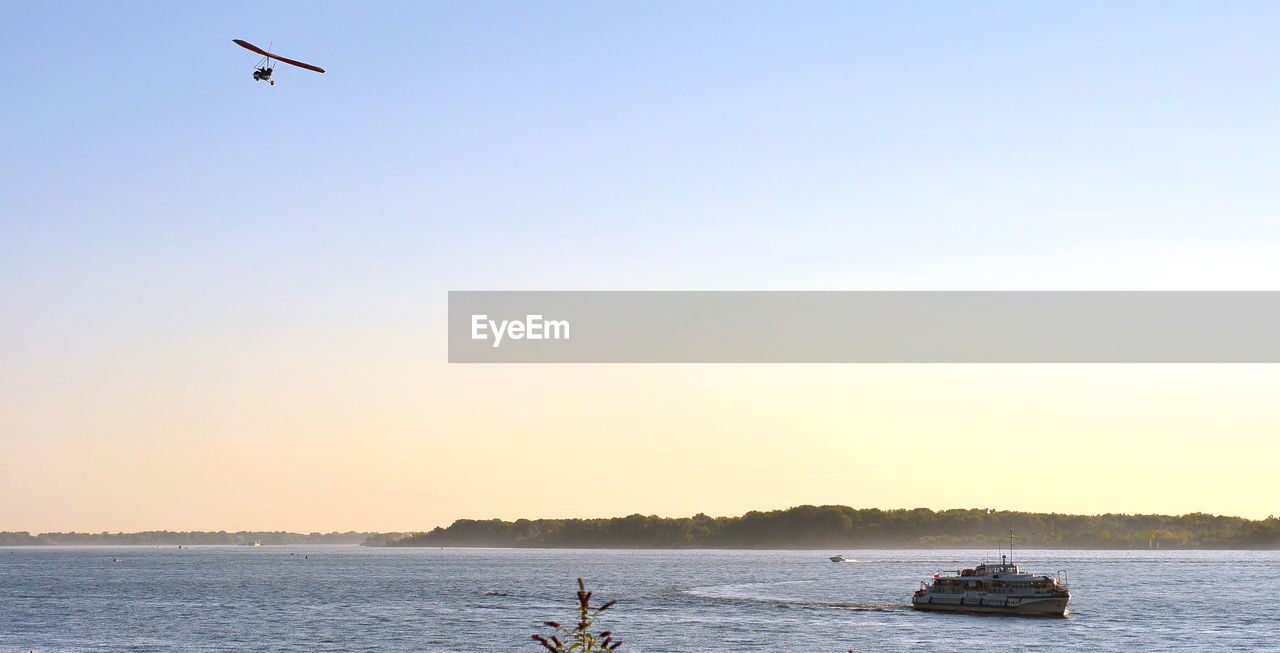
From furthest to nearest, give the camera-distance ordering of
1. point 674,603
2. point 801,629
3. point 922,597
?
point 674,603 < point 922,597 < point 801,629

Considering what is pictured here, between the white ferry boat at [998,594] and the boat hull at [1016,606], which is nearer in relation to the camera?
the boat hull at [1016,606]

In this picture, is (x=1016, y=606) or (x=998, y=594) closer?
(x=1016, y=606)

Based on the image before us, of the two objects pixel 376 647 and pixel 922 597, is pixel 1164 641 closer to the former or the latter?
pixel 922 597

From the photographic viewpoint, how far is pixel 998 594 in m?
162

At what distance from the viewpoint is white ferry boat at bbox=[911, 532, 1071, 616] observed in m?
157

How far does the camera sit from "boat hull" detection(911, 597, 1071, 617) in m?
157

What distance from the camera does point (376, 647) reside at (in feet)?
398

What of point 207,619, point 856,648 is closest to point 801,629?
point 856,648

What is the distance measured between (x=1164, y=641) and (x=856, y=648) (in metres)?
34.2

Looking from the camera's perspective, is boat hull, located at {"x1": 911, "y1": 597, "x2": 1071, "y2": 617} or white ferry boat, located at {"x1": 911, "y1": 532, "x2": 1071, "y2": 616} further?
white ferry boat, located at {"x1": 911, "y1": 532, "x2": 1071, "y2": 616}

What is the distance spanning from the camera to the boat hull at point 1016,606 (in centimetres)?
15662

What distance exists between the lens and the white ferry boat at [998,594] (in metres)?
157

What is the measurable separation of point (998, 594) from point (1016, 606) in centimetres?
432

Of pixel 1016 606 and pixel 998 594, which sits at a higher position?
pixel 998 594
